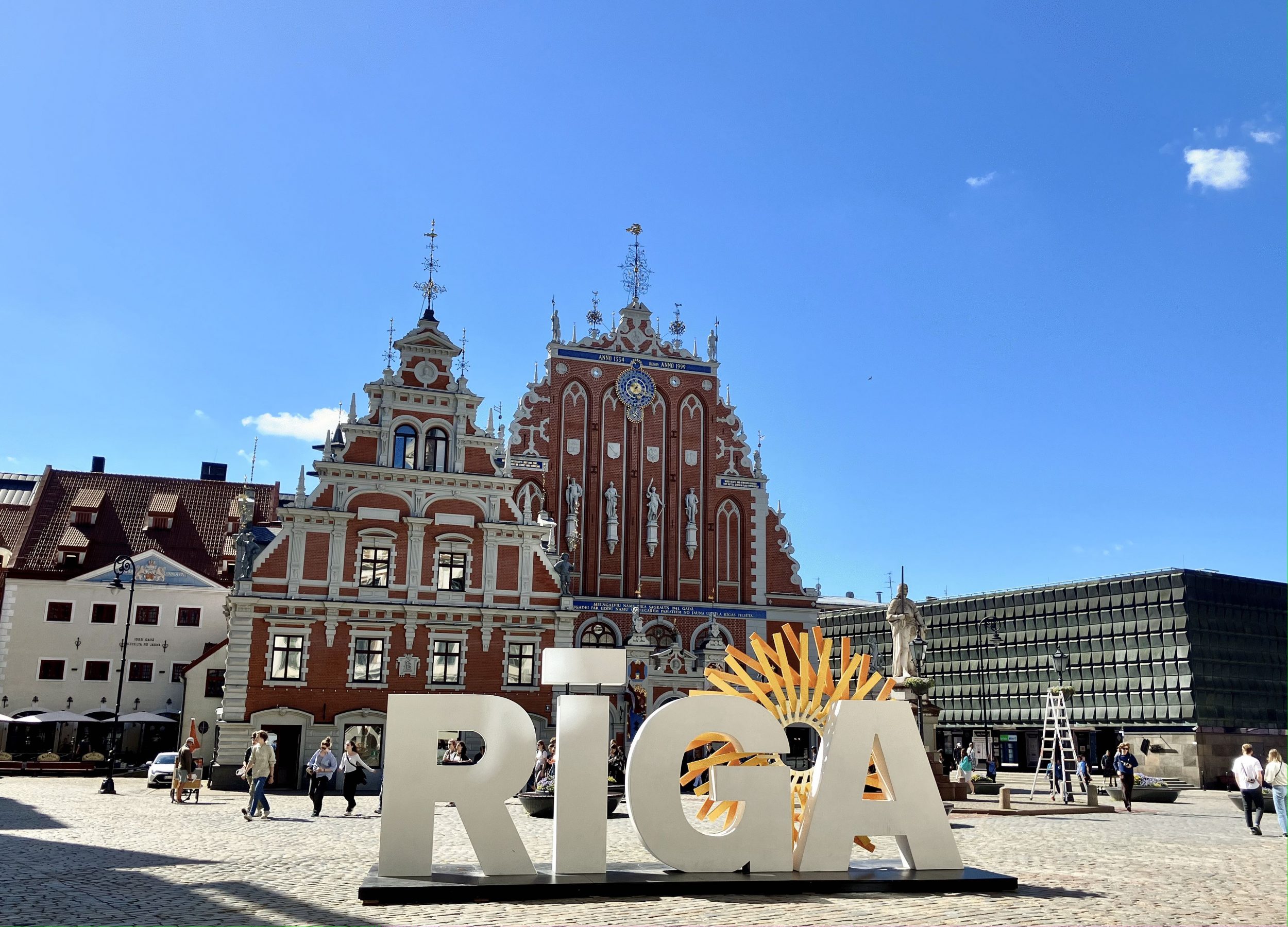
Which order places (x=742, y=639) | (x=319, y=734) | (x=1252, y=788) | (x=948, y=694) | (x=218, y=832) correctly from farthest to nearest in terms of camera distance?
(x=948, y=694) → (x=742, y=639) → (x=319, y=734) → (x=1252, y=788) → (x=218, y=832)

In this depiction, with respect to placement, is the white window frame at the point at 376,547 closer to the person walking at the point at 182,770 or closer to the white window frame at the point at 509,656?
the white window frame at the point at 509,656

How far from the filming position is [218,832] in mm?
17484

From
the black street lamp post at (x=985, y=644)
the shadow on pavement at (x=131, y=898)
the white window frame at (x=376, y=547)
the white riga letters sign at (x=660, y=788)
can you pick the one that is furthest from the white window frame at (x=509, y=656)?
the black street lamp post at (x=985, y=644)

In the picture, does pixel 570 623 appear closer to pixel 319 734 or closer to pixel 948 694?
pixel 319 734

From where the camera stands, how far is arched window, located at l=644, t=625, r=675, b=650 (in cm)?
4266

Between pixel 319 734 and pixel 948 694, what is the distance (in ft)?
125

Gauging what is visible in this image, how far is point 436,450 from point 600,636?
35.2 ft

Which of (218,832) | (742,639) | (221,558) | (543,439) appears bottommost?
(218,832)

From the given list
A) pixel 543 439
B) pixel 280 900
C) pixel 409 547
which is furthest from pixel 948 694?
pixel 280 900

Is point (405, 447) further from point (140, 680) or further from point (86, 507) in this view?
point (86, 507)

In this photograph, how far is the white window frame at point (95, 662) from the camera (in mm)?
45562

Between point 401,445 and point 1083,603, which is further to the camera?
point 1083,603

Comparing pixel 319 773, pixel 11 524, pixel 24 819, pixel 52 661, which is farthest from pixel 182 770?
pixel 11 524

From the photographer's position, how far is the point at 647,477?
4456 cm
